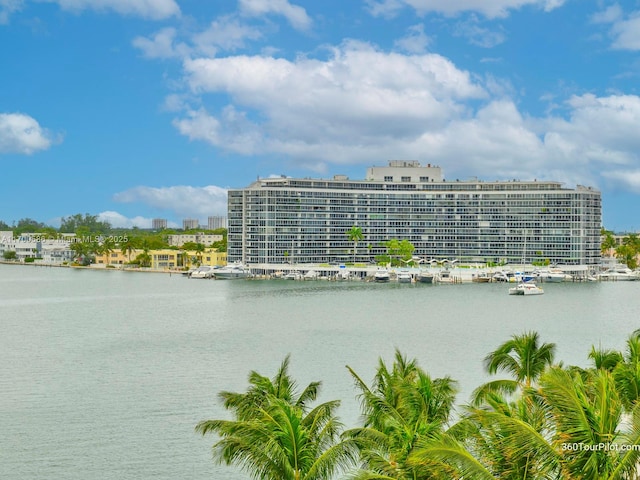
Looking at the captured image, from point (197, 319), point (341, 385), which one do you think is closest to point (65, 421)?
point (341, 385)

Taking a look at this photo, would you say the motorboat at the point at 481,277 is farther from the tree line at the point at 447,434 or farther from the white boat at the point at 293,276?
the tree line at the point at 447,434

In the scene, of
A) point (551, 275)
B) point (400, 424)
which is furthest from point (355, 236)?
point (400, 424)

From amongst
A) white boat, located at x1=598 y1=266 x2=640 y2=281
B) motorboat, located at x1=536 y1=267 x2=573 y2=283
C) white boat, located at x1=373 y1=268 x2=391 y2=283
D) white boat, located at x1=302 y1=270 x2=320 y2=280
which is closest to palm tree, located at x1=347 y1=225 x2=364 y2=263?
white boat, located at x1=302 y1=270 x2=320 y2=280

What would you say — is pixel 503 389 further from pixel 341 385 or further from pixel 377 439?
pixel 341 385

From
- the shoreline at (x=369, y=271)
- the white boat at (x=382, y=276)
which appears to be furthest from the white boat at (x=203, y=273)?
the white boat at (x=382, y=276)

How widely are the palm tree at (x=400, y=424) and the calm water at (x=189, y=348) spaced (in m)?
9.34

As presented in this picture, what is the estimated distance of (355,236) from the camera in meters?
145

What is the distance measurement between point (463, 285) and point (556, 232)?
103ft

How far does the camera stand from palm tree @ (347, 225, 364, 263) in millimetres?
144375

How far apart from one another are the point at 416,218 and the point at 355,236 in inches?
525

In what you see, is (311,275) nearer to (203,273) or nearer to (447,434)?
(203,273)

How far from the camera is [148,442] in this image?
2711cm

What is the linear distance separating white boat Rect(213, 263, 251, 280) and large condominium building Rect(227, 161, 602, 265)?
2.98m

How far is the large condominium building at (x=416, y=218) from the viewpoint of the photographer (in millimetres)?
142250
